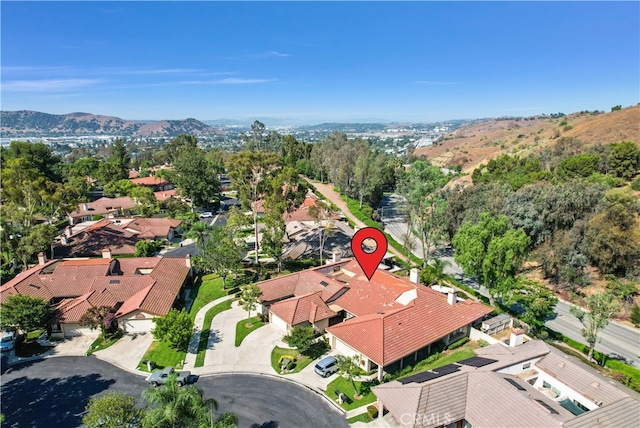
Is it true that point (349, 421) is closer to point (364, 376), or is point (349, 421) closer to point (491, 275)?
point (364, 376)

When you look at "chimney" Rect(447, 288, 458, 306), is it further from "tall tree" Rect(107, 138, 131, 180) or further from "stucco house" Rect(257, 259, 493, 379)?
"tall tree" Rect(107, 138, 131, 180)

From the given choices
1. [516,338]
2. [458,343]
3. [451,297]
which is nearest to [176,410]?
[458,343]

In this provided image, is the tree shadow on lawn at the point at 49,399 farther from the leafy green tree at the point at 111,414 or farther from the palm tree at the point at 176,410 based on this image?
the palm tree at the point at 176,410

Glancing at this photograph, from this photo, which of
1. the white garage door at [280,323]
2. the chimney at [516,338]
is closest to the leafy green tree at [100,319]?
the white garage door at [280,323]

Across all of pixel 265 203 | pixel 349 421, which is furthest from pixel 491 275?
pixel 265 203

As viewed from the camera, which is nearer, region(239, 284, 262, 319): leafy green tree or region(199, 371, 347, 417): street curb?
region(199, 371, 347, 417): street curb

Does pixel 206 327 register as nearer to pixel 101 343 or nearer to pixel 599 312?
pixel 101 343

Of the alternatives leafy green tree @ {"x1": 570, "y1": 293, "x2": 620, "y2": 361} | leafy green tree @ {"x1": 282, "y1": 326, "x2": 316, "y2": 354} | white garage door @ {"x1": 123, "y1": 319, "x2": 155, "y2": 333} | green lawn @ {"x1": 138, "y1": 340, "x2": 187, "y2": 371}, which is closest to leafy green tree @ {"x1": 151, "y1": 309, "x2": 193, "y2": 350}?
green lawn @ {"x1": 138, "y1": 340, "x2": 187, "y2": 371}
